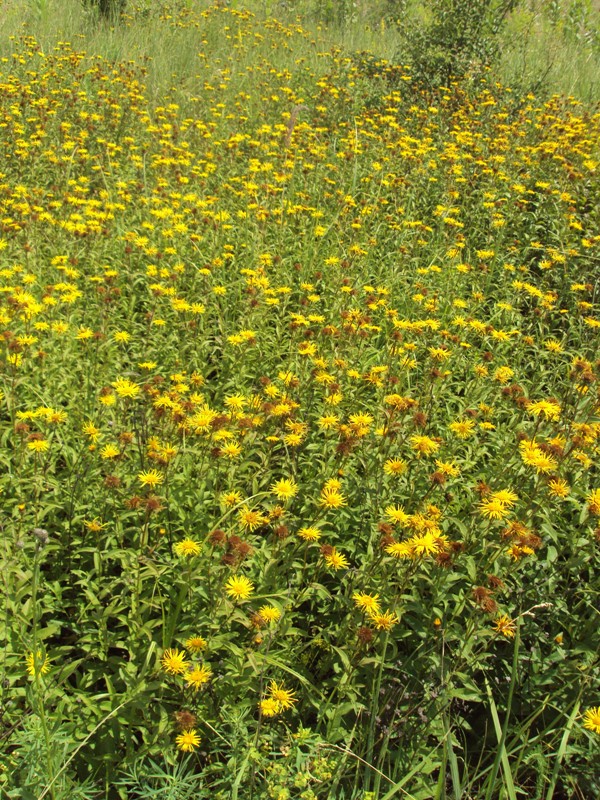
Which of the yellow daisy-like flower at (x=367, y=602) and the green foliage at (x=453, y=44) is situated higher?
the green foliage at (x=453, y=44)

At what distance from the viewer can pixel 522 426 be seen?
265 cm

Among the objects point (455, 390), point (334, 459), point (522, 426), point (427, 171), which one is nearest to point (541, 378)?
point (455, 390)

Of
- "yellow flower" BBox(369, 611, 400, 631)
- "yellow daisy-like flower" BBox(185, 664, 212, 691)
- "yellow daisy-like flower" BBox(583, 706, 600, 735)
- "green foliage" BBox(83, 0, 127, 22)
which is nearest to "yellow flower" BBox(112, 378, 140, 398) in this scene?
"yellow daisy-like flower" BBox(185, 664, 212, 691)

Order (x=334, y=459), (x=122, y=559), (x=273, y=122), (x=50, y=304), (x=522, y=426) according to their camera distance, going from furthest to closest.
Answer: (x=273, y=122) < (x=50, y=304) < (x=522, y=426) < (x=334, y=459) < (x=122, y=559)

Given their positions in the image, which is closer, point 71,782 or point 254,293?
point 71,782

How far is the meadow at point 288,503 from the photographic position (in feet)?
5.76

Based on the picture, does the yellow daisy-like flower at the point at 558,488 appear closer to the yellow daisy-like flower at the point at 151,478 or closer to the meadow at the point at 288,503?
the meadow at the point at 288,503

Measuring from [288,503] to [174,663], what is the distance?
0.64 metres

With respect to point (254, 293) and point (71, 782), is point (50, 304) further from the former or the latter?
point (71, 782)

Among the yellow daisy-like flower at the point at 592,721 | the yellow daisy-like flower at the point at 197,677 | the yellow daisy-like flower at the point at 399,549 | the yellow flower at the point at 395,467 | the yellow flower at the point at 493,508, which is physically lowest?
the yellow daisy-like flower at the point at 197,677

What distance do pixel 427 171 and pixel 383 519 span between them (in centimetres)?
395

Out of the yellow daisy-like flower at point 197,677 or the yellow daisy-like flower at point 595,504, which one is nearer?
the yellow daisy-like flower at point 197,677

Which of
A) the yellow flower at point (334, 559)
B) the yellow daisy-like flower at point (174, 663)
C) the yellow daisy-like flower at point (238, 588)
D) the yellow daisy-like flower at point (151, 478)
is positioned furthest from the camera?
the yellow daisy-like flower at point (151, 478)

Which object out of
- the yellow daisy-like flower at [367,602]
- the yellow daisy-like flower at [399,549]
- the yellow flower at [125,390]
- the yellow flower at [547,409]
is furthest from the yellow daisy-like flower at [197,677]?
the yellow flower at [547,409]
